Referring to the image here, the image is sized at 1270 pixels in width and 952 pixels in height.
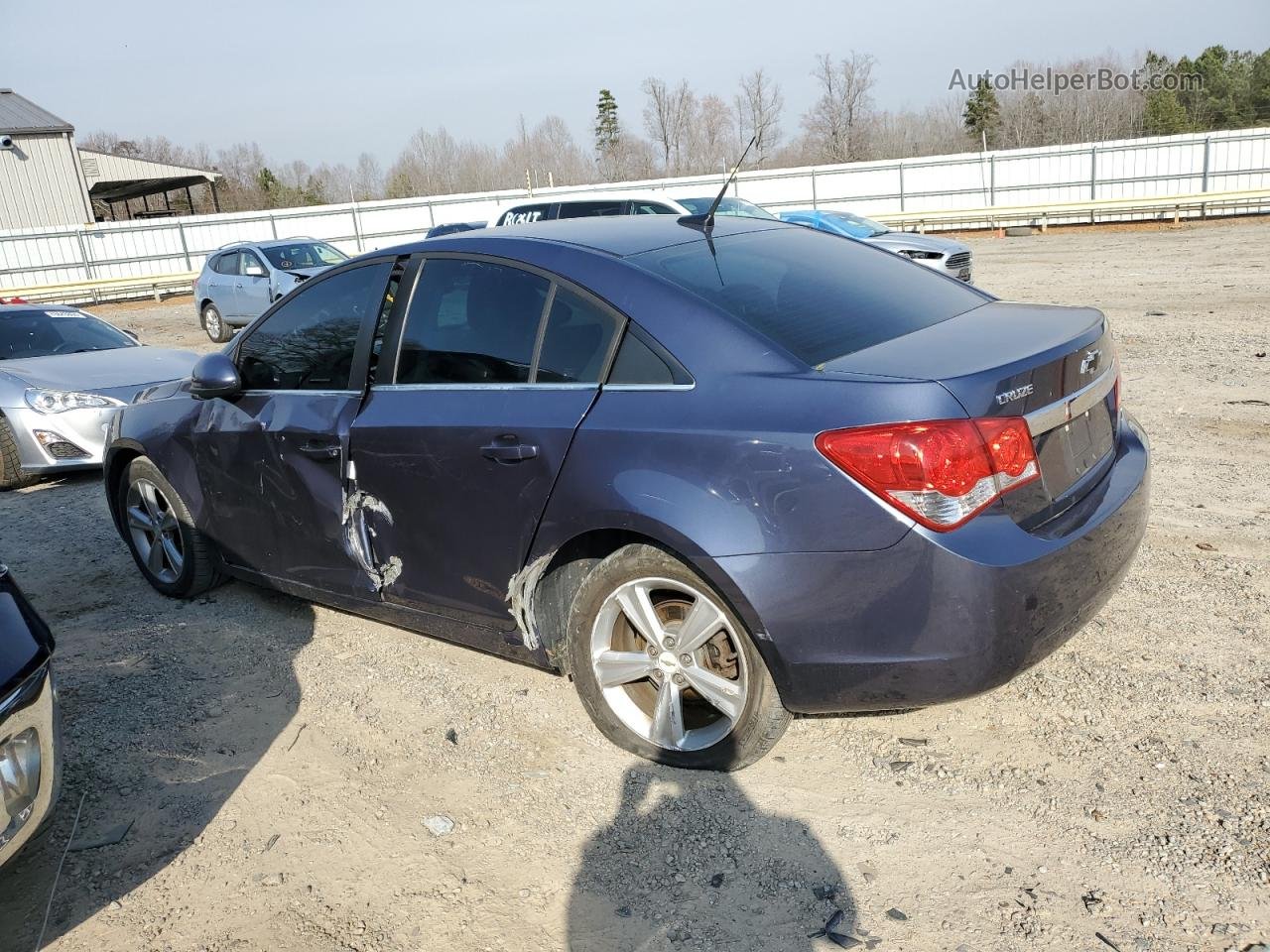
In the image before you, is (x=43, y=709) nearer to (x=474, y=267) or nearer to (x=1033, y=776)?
(x=474, y=267)

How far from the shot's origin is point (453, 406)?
3.59m

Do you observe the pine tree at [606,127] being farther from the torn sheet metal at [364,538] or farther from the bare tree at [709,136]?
the torn sheet metal at [364,538]

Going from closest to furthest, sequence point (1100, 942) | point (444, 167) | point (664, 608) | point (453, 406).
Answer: point (1100, 942), point (664, 608), point (453, 406), point (444, 167)

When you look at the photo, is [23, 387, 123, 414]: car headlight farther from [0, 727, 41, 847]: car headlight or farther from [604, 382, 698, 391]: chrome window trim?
[604, 382, 698, 391]: chrome window trim

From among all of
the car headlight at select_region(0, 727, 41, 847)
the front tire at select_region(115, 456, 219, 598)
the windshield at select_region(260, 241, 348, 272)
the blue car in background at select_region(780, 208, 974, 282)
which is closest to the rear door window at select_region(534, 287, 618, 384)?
the car headlight at select_region(0, 727, 41, 847)

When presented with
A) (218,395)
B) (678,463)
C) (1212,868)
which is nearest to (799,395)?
(678,463)

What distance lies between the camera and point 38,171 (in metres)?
38.7

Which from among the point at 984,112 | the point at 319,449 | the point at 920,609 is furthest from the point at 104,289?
the point at 984,112

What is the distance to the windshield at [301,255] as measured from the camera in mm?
17141

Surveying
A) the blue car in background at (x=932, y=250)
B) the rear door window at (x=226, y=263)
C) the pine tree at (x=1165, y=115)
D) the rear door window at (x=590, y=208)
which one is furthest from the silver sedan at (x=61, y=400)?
the pine tree at (x=1165, y=115)

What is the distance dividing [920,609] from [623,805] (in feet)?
3.74

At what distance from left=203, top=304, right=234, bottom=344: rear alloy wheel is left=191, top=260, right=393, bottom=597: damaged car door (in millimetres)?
14435

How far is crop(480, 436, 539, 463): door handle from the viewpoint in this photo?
3318mm

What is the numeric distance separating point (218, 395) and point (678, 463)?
8.21ft
